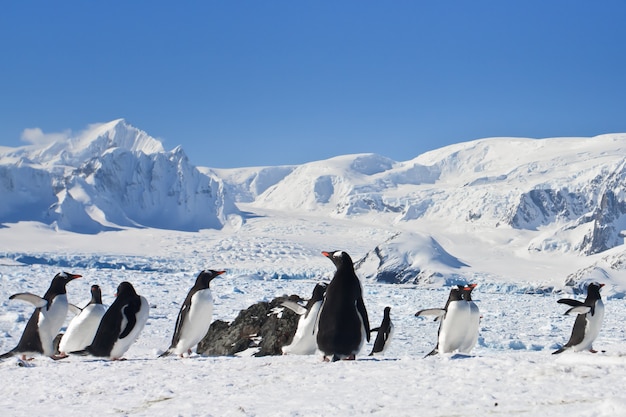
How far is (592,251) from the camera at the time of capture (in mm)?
79438

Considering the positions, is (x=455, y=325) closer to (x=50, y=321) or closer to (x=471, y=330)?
(x=471, y=330)

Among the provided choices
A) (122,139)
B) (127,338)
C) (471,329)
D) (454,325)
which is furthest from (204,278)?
(122,139)

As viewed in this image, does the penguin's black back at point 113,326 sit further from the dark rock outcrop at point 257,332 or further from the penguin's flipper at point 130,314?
the dark rock outcrop at point 257,332

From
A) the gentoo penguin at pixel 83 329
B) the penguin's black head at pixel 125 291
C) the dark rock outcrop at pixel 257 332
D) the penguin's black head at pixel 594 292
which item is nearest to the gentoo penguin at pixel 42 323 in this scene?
the gentoo penguin at pixel 83 329

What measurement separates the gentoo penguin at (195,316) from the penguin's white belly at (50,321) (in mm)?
1142

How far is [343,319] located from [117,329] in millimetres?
2090

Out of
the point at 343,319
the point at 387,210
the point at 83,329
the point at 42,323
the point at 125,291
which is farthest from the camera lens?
the point at 387,210

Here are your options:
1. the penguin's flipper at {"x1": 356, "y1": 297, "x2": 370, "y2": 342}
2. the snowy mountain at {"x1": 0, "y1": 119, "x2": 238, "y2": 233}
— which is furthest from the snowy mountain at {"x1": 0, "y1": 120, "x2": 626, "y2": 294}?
the penguin's flipper at {"x1": 356, "y1": 297, "x2": 370, "y2": 342}

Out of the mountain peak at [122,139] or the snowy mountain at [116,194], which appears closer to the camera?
the snowy mountain at [116,194]

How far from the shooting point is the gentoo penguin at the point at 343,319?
218 inches

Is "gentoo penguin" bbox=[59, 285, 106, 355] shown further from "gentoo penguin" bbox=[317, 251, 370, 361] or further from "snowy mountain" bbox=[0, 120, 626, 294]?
"snowy mountain" bbox=[0, 120, 626, 294]

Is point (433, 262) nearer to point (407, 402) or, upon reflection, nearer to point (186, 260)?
point (186, 260)

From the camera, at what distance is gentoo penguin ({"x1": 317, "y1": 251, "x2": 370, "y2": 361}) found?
554 centimetres

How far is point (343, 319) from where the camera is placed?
18.3 ft
